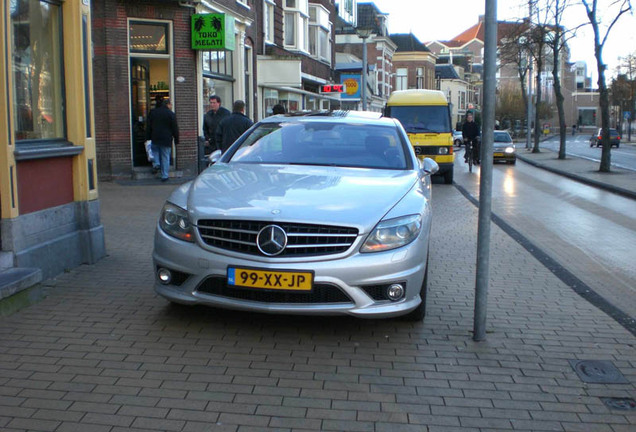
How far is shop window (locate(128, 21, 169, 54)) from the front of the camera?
55.1 feet

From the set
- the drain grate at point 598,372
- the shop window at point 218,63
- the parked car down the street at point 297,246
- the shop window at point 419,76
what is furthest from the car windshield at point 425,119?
the shop window at point 419,76

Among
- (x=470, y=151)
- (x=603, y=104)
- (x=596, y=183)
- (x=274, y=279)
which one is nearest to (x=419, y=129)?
(x=596, y=183)

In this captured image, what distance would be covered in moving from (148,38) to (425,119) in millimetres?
8007

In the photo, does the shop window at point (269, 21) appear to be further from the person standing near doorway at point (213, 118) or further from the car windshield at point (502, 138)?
the person standing near doorway at point (213, 118)

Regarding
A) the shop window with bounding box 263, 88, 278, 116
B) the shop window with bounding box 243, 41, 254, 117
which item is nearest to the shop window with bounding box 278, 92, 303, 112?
the shop window with bounding box 263, 88, 278, 116

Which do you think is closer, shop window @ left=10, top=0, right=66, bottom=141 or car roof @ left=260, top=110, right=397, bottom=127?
shop window @ left=10, top=0, right=66, bottom=141

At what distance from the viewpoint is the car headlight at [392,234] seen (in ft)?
15.6

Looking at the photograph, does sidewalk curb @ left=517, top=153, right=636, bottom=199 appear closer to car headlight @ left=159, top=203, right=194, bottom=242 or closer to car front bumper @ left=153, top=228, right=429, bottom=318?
car front bumper @ left=153, top=228, right=429, bottom=318

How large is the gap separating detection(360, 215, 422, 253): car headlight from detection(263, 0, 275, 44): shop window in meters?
21.4

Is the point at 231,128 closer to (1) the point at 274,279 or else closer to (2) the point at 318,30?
(1) the point at 274,279

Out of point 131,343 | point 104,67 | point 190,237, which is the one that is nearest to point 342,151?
point 190,237

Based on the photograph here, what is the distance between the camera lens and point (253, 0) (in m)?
23.7

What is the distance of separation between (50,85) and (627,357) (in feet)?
18.7

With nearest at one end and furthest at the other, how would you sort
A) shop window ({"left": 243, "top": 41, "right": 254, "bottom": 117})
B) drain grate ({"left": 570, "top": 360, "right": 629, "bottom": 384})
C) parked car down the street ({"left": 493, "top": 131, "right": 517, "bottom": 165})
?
drain grate ({"left": 570, "top": 360, "right": 629, "bottom": 384}) → shop window ({"left": 243, "top": 41, "right": 254, "bottom": 117}) → parked car down the street ({"left": 493, "top": 131, "right": 517, "bottom": 165})
